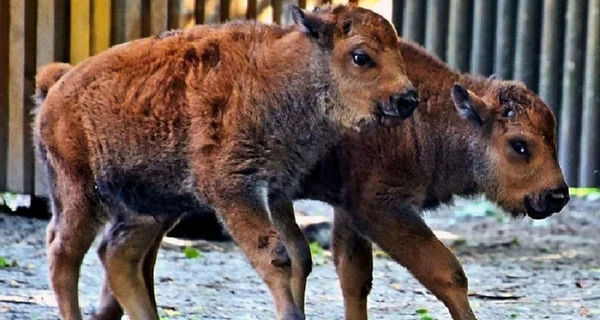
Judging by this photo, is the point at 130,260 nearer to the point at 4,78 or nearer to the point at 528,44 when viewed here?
the point at 4,78

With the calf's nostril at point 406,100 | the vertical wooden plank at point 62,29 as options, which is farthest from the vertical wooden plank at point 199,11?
the calf's nostril at point 406,100

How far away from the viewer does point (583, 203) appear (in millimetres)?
17031

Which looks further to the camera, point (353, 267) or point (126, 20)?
point (126, 20)

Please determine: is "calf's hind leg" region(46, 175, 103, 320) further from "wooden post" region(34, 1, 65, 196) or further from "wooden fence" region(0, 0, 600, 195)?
"wooden fence" region(0, 0, 600, 195)

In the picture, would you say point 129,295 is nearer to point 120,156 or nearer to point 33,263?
point 120,156

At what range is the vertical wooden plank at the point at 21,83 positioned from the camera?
41.7 ft

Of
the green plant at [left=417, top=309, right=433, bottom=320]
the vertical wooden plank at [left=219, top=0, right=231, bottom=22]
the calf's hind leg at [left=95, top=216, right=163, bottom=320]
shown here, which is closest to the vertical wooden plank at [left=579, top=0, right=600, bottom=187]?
the vertical wooden plank at [left=219, top=0, right=231, bottom=22]

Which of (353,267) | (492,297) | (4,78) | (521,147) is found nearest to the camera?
(521,147)

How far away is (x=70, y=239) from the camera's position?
8.30 m

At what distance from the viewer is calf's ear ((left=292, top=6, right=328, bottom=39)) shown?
7.94 meters

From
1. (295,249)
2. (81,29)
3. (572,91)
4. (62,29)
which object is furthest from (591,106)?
(295,249)

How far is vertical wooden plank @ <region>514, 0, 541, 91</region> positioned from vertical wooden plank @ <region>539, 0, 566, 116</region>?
0.10m

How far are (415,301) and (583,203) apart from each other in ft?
22.8

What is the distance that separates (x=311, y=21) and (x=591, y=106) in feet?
25.0
